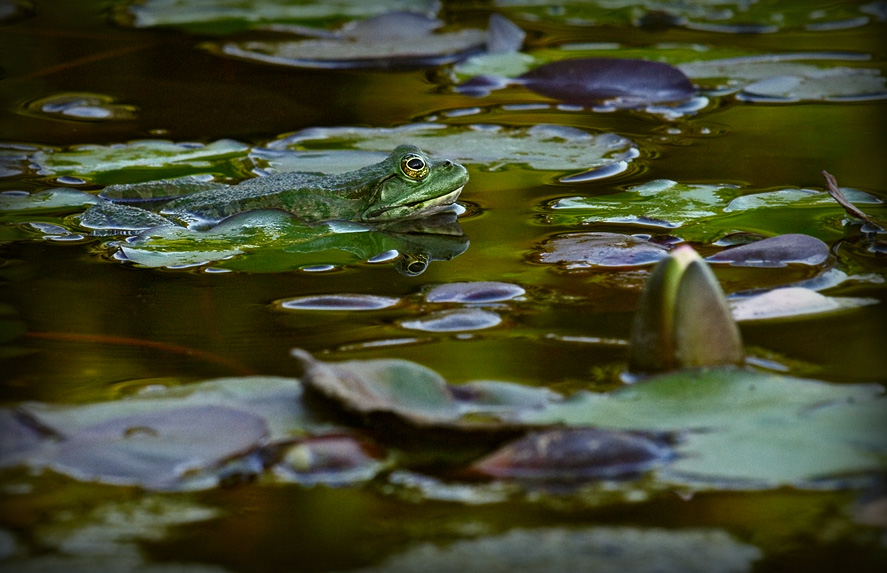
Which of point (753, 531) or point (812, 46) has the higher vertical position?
point (812, 46)

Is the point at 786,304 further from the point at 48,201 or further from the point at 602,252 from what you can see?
the point at 48,201

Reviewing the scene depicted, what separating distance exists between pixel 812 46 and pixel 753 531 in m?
5.81

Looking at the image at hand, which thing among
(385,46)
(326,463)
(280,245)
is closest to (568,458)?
(326,463)

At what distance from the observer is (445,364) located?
2.38 m

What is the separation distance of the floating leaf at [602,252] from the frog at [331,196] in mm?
805

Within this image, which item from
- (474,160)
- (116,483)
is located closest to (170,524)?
(116,483)

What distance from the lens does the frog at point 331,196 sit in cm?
390

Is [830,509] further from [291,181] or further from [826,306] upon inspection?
[291,181]

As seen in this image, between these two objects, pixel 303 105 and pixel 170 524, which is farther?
pixel 303 105

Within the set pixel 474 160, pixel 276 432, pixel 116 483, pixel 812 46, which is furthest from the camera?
pixel 812 46

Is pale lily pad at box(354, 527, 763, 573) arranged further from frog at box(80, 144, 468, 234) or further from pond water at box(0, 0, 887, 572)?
frog at box(80, 144, 468, 234)

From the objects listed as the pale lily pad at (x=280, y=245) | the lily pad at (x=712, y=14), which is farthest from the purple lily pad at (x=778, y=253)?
the lily pad at (x=712, y=14)

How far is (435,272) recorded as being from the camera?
319cm

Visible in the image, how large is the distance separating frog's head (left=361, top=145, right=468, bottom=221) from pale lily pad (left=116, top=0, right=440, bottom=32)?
358 centimetres
